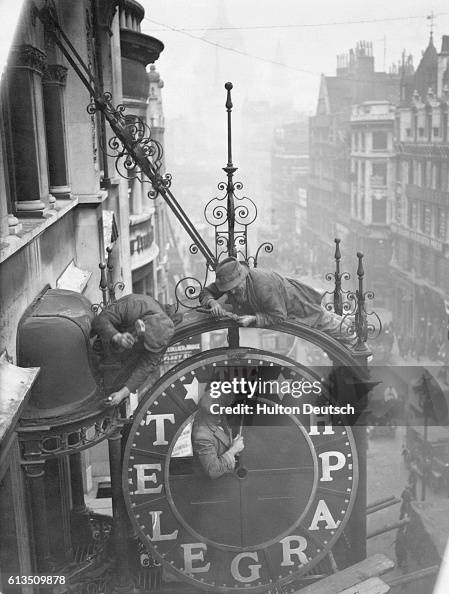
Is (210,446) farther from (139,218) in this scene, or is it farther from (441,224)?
(441,224)

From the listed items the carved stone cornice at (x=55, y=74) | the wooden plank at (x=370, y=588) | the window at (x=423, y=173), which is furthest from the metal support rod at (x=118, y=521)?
the window at (x=423, y=173)

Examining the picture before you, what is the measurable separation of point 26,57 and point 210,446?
3.19 meters

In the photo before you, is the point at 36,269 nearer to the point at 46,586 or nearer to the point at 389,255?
the point at 46,586

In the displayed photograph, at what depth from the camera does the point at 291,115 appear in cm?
1769

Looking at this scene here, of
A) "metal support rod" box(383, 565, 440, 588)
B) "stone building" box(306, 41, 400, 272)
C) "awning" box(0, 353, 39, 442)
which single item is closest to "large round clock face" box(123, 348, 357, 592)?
"metal support rod" box(383, 565, 440, 588)

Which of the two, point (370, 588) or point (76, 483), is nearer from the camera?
point (370, 588)

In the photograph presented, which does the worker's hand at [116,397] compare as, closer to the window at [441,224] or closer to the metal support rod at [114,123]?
the metal support rod at [114,123]

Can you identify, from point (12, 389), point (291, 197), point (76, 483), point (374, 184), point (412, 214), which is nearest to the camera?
point (12, 389)

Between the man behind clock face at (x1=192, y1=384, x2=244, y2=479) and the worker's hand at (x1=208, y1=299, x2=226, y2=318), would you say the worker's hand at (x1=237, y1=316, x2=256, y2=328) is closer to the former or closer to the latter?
the worker's hand at (x1=208, y1=299, x2=226, y2=318)

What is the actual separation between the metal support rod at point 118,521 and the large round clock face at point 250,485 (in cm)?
8

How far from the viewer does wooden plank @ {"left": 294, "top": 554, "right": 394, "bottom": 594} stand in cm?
501

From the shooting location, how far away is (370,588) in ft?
16.4

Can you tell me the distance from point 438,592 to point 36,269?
3.58m

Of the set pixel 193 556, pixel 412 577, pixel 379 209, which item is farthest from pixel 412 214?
pixel 193 556
